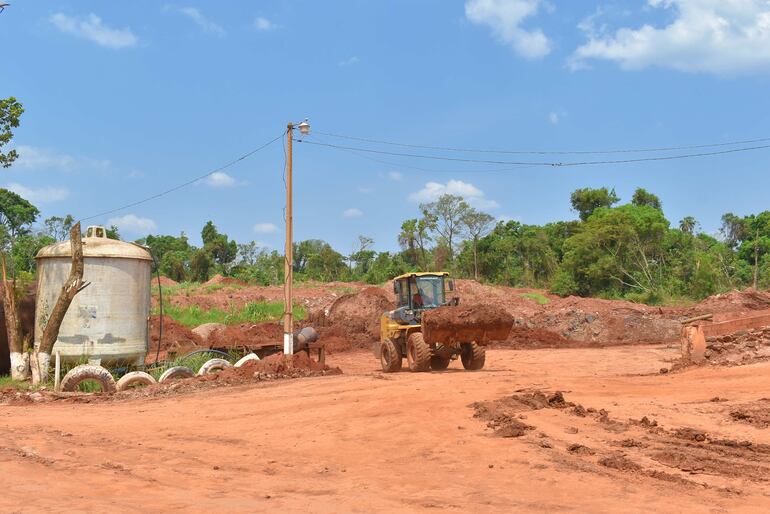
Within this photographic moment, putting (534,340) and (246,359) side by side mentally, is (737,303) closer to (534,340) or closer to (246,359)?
(534,340)

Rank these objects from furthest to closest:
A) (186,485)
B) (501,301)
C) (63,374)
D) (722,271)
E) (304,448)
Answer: (722,271), (501,301), (63,374), (304,448), (186,485)

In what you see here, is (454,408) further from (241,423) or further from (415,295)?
(415,295)

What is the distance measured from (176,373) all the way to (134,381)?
48.7 inches

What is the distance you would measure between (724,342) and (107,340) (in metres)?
14.9

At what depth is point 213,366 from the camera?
1881 centimetres

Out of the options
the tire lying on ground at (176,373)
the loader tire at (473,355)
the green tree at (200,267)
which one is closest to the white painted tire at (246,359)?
the tire lying on ground at (176,373)

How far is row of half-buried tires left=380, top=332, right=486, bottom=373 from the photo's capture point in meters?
18.3

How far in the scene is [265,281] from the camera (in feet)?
188

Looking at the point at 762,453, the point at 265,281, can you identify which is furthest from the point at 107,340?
the point at 265,281

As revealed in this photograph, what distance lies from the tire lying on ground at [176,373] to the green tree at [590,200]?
165ft

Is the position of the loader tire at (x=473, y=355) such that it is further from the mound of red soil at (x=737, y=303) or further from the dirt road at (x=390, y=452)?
the mound of red soil at (x=737, y=303)

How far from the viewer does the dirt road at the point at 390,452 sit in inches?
278

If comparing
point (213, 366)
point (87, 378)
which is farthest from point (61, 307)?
point (213, 366)

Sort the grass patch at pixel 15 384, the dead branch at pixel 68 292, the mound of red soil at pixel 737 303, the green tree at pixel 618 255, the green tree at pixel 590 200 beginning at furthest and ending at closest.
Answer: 1. the green tree at pixel 590 200
2. the green tree at pixel 618 255
3. the mound of red soil at pixel 737 303
4. the grass patch at pixel 15 384
5. the dead branch at pixel 68 292
